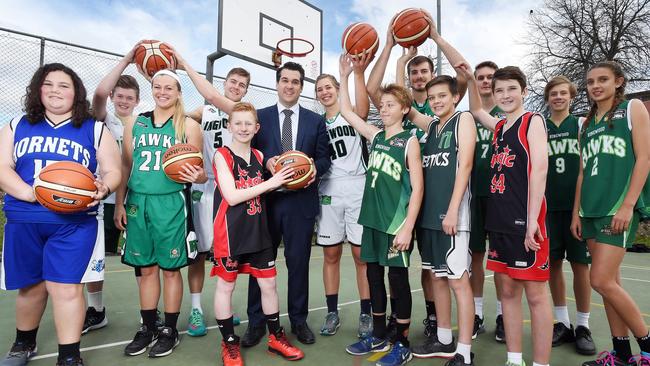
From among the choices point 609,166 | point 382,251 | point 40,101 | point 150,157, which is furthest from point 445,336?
point 40,101

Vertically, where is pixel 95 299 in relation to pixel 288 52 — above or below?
below

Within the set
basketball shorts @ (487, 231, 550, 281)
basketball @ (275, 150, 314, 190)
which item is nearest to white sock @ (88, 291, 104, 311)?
basketball @ (275, 150, 314, 190)

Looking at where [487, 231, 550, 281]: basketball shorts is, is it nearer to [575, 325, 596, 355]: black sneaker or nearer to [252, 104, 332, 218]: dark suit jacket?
[575, 325, 596, 355]: black sneaker

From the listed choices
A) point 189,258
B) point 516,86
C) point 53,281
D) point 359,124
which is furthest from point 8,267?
point 516,86

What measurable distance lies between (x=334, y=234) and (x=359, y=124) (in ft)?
3.37

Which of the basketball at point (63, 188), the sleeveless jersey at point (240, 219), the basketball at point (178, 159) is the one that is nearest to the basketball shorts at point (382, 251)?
the sleeveless jersey at point (240, 219)

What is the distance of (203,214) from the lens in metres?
3.92

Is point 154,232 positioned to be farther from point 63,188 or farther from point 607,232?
point 607,232

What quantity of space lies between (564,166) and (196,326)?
3.47 m

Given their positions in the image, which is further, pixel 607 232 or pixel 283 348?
pixel 283 348

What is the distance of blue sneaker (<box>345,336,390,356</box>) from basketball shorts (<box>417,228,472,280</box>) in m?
0.77

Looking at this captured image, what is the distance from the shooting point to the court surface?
3141 millimetres

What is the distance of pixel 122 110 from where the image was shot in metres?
4.33

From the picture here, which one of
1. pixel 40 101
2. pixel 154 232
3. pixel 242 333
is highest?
pixel 40 101
